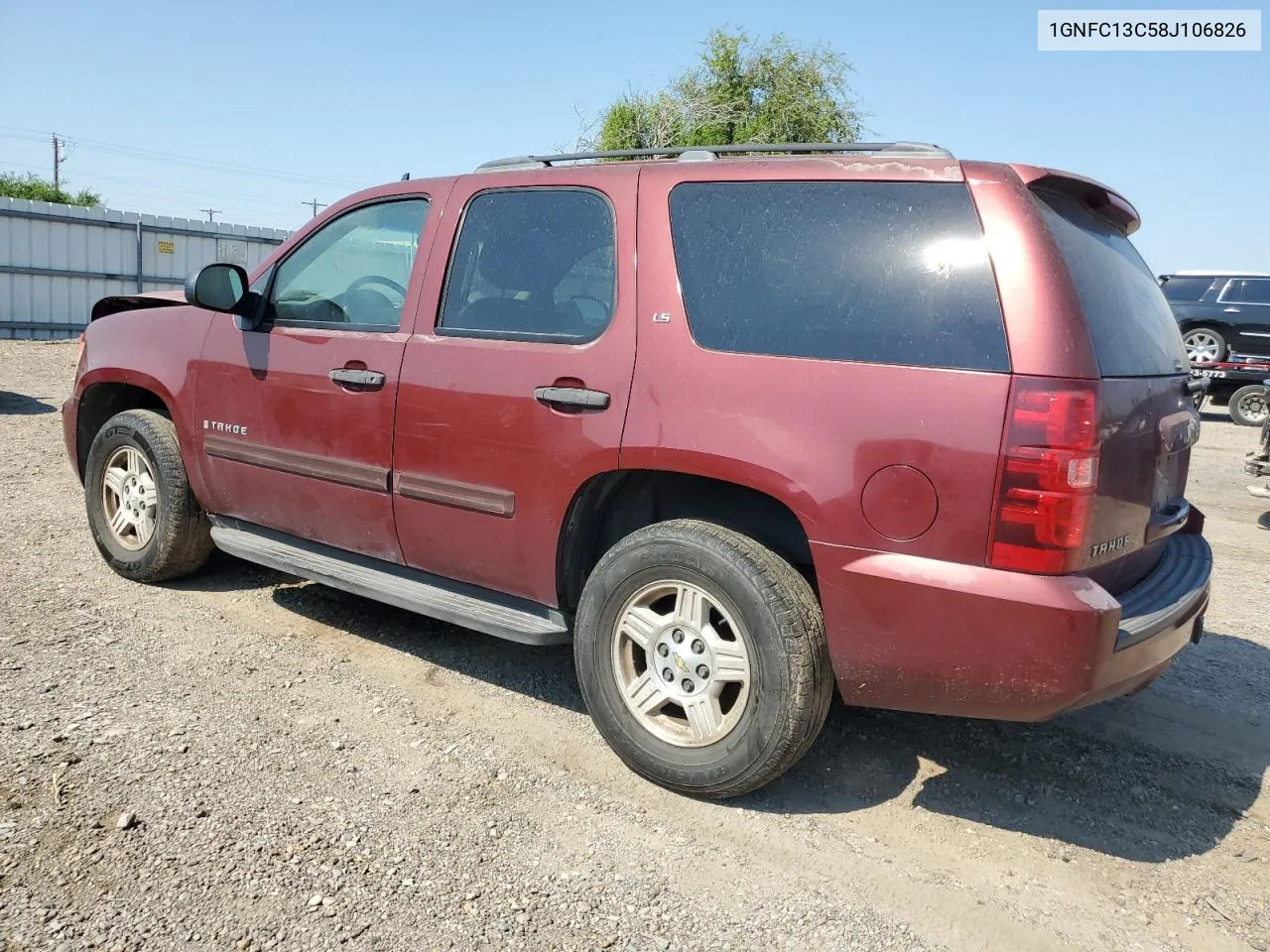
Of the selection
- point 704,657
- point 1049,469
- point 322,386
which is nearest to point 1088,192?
point 1049,469

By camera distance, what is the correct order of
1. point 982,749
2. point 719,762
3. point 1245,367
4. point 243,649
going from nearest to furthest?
point 719,762
point 982,749
point 243,649
point 1245,367

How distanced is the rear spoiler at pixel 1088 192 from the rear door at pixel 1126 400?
26 mm

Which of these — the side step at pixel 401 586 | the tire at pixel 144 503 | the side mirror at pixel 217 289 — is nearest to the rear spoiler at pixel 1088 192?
the side step at pixel 401 586

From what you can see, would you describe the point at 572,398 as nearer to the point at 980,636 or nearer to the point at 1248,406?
the point at 980,636

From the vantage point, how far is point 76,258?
20.7 m

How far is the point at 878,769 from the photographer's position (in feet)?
11.1

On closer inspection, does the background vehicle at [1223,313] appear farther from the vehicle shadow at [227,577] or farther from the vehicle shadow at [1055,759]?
the vehicle shadow at [227,577]

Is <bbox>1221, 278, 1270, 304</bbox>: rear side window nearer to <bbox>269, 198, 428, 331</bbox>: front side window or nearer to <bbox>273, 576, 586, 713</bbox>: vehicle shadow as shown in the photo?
<bbox>273, 576, 586, 713</bbox>: vehicle shadow

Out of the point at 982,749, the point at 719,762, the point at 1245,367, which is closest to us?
the point at 719,762

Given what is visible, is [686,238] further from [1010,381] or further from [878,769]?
[878,769]

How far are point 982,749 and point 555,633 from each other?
1.56m

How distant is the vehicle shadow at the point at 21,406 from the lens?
1073cm

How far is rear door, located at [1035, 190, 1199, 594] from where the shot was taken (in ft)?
8.80

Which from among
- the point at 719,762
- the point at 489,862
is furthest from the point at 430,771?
the point at 719,762
